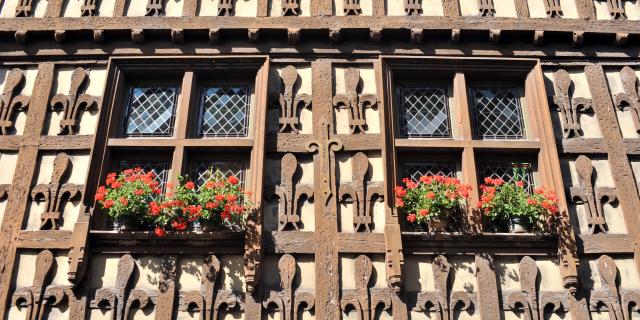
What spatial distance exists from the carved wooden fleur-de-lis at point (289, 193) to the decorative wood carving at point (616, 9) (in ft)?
13.8

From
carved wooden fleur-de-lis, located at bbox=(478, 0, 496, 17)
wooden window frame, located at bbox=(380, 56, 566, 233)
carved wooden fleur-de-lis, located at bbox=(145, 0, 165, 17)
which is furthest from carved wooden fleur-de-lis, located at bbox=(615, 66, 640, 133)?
carved wooden fleur-de-lis, located at bbox=(145, 0, 165, 17)

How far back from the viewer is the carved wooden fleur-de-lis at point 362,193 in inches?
247

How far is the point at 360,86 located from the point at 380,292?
7.60 ft

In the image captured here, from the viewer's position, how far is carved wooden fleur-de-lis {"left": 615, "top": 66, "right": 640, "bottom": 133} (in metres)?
7.04

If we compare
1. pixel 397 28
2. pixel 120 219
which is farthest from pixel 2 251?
pixel 397 28

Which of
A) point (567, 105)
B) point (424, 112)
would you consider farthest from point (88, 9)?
point (567, 105)

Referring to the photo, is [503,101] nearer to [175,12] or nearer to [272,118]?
[272,118]

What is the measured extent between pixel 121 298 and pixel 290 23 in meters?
3.45

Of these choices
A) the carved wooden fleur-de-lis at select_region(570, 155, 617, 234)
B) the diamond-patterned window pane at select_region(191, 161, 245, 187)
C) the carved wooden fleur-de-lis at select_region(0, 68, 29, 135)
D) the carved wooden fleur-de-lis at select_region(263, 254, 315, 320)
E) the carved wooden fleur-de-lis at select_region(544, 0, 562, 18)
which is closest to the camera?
the carved wooden fleur-de-lis at select_region(263, 254, 315, 320)

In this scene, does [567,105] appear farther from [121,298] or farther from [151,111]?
[121,298]

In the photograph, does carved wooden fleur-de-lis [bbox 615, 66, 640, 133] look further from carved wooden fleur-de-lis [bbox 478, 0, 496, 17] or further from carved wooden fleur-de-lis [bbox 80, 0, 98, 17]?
carved wooden fleur-de-lis [bbox 80, 0, 98, 17]

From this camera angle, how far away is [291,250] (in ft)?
20.2

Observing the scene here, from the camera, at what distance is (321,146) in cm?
668

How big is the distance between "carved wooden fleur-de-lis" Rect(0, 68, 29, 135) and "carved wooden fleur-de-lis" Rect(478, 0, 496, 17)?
17.0ft
